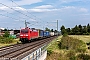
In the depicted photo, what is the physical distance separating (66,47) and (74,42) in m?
1.88

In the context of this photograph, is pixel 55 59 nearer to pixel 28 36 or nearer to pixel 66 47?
pixel 66 47

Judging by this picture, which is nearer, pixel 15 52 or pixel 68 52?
pixel 15 52

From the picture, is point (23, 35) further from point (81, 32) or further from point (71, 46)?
point (81, 32)

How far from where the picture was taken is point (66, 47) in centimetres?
4159

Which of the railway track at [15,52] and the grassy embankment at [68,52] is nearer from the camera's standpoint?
the railway track at [15,52]

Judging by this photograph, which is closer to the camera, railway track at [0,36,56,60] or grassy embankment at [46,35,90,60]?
railway track at [0,36,56,60]

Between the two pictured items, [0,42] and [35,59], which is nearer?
[35,59]

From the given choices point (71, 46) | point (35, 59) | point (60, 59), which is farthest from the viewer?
point (71, 46)

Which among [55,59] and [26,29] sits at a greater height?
[26,29]

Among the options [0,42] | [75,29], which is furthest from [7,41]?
[75,29]

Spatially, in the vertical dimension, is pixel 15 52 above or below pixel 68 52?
above

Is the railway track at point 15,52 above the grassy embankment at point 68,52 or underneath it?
above

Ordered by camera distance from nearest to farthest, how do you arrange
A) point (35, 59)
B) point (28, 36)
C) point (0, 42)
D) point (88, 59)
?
1. point (35, 59)
2. point (88, 59)
3. point (28, 36)
4. point (0, 42)

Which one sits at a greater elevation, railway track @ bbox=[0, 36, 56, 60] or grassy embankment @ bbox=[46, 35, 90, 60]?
railway track @ bbox=[0, 36, 56, 60]
